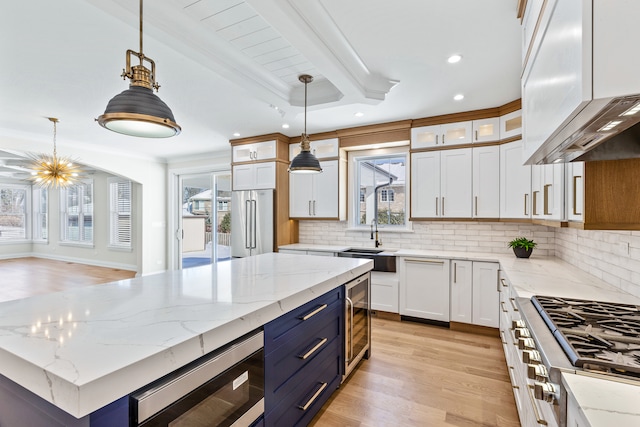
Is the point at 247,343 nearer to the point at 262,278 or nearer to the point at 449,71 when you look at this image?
the point at 262,278

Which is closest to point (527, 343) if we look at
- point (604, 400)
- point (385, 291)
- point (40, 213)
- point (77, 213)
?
point (604, 400)

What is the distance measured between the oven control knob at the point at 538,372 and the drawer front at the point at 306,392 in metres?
1.14

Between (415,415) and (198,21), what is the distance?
10.2 ft

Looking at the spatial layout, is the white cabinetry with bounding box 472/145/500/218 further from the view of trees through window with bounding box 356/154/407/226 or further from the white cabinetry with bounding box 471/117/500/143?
the view of trees through window with bounding box 356/154/407/226

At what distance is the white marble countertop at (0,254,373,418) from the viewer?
84 cm

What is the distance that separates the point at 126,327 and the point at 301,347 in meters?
0.95

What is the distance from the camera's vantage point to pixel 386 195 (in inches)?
187

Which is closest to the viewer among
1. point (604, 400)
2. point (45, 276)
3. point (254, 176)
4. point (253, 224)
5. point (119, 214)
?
point (604, 400)

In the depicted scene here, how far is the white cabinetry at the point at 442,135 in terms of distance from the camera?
3916mm

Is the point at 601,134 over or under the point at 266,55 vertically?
under

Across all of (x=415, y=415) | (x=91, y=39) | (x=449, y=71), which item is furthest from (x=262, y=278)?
(x=449, y=71)

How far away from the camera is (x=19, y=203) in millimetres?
9898

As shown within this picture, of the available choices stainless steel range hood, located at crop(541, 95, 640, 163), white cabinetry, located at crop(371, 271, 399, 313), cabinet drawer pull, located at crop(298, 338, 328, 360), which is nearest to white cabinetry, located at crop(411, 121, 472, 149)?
white cabinetry, located at crop(371, 271, 399, 313)

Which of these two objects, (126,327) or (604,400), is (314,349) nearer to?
(126,327)
